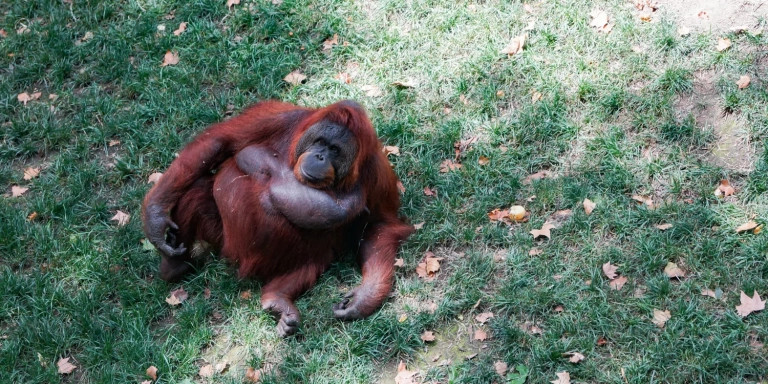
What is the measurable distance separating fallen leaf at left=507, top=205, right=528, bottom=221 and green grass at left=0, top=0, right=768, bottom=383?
0.22 feet

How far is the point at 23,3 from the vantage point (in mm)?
7379

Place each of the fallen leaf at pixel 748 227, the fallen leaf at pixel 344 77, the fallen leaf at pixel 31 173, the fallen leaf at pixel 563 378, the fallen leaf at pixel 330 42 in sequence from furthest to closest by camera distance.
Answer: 1. the fallen leaf at pixel 330 42
2. the fallen leaf at pixel 344 77
3. the fallen leaf at pixel 31 173
4. the fallen leaf at pixel 748 227
5. the fallen leaf at pixel 563 378

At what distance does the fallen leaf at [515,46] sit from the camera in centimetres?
627

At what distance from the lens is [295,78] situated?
6445 millimetres

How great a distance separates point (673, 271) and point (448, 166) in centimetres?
166

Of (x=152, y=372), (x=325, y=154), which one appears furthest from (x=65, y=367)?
(x=325, y=154)

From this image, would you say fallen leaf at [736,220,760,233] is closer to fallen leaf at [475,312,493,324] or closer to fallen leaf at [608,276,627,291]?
fallen leaf at [608,276,627,291]

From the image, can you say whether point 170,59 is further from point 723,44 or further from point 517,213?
point 723,44

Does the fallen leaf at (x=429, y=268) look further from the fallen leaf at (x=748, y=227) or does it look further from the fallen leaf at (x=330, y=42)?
the fallen leaf at (x=330, y=42)

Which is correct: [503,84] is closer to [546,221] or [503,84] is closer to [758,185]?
[546,221]

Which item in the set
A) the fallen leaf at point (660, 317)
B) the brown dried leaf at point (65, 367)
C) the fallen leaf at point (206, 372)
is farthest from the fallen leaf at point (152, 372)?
the fallen leaf at point (660, 317)

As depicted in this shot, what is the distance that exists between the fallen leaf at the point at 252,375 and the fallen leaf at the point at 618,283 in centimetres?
198

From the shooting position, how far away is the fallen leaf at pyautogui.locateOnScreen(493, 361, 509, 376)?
4.36m

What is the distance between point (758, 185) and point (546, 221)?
126cm
